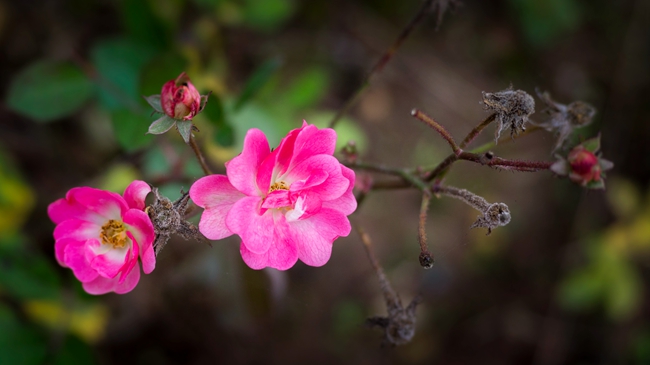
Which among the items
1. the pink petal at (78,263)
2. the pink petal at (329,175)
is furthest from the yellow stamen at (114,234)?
the pink petal at (329,175)

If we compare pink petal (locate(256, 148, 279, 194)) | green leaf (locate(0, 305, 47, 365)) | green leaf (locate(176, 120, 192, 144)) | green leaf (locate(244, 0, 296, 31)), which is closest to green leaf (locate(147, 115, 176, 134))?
green leaf (locate(176, 120, 192, 144))

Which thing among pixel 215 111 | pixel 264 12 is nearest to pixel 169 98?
pixel 215 111

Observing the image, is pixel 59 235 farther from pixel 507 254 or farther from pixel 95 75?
pixel 507 254

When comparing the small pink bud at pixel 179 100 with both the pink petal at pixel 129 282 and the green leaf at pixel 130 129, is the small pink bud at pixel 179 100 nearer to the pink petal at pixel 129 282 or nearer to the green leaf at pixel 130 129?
A: the pink petal at pixel 129 282

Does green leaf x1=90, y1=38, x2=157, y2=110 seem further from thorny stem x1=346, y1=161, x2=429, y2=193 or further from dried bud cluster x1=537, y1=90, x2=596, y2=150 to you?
dried bud cluster x1=537, y1=90, x2=596, y2=150

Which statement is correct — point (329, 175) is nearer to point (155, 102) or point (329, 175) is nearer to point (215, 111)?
point (155, 102)
